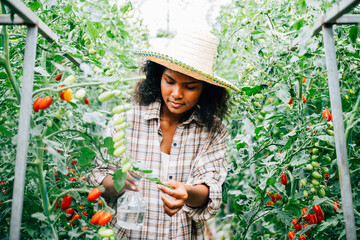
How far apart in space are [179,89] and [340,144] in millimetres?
713

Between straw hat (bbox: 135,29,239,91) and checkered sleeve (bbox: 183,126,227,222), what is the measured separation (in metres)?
0.31

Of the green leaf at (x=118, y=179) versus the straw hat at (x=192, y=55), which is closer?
the green leaf at (x=118, y=179)

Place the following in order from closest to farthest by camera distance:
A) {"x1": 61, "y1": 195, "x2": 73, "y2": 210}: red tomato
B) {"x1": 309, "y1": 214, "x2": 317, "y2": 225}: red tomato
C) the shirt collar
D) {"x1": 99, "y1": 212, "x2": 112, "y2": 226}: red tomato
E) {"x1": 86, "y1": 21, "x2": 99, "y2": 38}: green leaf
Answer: {"x1": 99, "y1": 212, "x2": 112, "y2": 226}: red tomato, {"x1": 61, "y1": 195, "x2": 73, "y2": 210}: red tomato, {"x1": 86, "y1": 21, "x2": 99, "y2": 38}: green leaf, {"x1": 309, "y1": 214, "x2": 317, "y2": 225}: red tomato, the shirt collar

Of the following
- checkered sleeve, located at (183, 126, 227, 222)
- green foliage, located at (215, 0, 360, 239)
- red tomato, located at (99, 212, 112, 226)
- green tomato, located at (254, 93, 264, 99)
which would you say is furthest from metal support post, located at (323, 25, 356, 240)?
red tomato, located at (99, 212, 112, 226)

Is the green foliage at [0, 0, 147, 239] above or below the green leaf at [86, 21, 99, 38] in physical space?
below

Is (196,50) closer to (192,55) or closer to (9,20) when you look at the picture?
(192,55)

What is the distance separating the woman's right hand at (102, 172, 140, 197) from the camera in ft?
4.05

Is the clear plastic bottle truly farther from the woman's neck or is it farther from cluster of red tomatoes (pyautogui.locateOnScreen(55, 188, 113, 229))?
the woman's neck

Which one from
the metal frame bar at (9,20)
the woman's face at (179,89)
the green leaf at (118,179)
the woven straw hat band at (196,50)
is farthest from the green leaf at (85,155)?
the woven straw hat band at (196,50)

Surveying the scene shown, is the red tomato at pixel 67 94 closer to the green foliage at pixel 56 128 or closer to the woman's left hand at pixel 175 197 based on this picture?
the green foliage at pixel 56 128

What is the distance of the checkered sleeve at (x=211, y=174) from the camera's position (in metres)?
1.46

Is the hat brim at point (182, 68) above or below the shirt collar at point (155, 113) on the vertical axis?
above

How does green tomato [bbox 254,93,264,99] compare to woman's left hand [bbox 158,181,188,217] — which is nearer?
woman's left hand [bbox 158,181,188,217]

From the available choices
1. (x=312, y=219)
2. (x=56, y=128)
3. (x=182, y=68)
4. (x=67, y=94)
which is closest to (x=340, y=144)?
(x=312, y=219)
